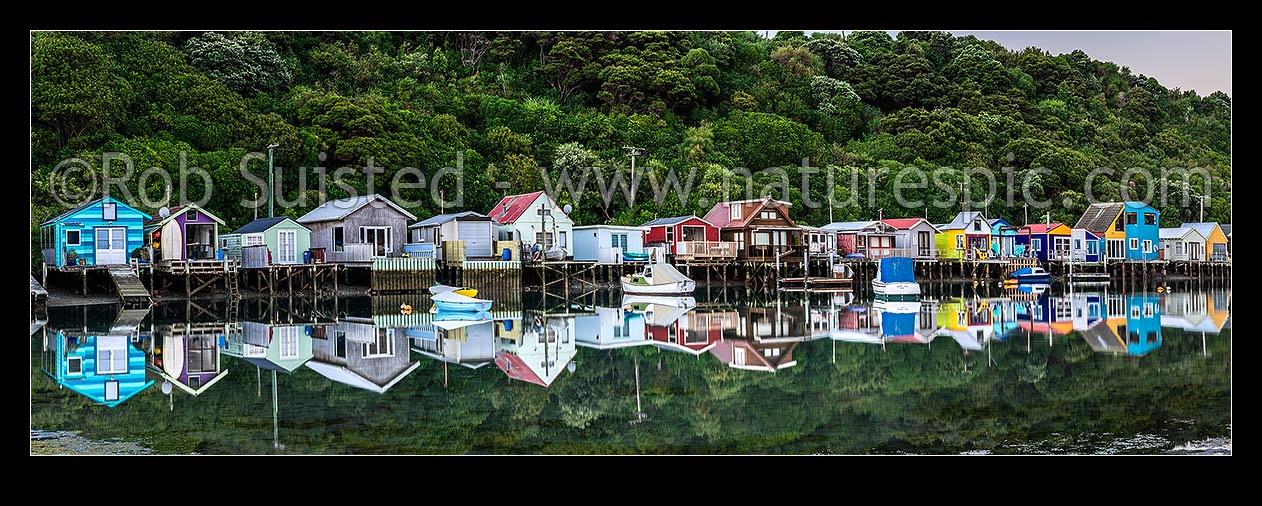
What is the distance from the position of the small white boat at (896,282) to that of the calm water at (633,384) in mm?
8248

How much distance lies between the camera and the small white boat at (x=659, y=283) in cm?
3731

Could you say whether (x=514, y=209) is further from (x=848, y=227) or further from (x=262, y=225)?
(x=848, y=227)

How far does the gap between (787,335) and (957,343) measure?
355 centimetres

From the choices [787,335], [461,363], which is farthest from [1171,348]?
[461,363]

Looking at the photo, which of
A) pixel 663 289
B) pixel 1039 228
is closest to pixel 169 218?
pixel 663 289

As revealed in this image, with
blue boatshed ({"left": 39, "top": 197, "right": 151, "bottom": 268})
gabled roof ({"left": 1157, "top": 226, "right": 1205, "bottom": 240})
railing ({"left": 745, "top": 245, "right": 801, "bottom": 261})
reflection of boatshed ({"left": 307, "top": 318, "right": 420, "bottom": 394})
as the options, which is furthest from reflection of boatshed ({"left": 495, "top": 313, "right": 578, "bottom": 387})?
gabled roof ({"left": 1157, "top": 226, "right": 1205, "bottom": 240})

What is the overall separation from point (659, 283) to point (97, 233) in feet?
61.7

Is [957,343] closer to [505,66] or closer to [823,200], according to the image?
[823,200]

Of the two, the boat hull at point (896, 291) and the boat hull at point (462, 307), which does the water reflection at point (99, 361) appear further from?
the boat hull at point (896, 291)

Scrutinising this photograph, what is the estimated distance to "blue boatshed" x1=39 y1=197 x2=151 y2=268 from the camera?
33.3 m

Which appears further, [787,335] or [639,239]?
[639,239]

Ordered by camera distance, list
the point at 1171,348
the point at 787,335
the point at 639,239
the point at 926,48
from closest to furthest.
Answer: the point at 1171,348 → the point at 787,335 → the point at 639,239 → the point at 926,48

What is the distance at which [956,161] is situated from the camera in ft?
222

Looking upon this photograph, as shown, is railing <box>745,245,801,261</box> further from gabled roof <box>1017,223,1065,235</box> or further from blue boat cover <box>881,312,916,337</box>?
blue boat cover <box>881,312,916,337</box>
